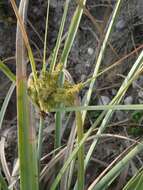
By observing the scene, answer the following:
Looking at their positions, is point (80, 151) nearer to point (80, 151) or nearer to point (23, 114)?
point (80, 151)

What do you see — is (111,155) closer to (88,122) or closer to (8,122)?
(88,122)

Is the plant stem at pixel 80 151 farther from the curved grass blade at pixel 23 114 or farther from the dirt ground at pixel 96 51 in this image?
the dirt ground at pixel 96 51

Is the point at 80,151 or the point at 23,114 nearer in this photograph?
the point at 23,114

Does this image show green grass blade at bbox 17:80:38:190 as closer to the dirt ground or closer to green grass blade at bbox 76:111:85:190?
green grass blade at bbox 76:111:85:190

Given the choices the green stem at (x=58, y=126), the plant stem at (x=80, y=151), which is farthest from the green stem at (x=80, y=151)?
the green stem at (x=58, y=126)

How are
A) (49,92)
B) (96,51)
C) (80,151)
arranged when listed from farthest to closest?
(96,51) → (80,151) → (49,92)

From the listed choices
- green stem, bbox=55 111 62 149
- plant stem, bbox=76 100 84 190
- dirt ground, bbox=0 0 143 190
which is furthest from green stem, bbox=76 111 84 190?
dirt ground, bbox=0 0 143 190

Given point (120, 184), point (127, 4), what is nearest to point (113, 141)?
point (120, 184)

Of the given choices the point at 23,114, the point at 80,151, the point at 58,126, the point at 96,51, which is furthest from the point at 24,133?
the point at 96,51
